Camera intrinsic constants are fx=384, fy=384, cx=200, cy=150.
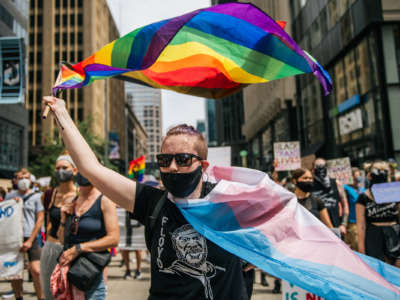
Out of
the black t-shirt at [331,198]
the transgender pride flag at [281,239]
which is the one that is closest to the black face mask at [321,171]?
the black t-shirt at [331,198]

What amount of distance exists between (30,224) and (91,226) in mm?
3565

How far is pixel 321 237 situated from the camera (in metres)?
1.95

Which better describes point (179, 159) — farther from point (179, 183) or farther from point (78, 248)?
point (78, 248)

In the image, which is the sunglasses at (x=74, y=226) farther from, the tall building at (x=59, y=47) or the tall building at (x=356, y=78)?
the tall building at (x=59, y=47)

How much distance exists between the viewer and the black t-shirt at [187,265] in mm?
1854

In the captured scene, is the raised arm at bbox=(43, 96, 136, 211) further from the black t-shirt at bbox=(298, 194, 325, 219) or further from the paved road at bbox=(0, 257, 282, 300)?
the paved road at bbox=(0, 257, 282, 300)

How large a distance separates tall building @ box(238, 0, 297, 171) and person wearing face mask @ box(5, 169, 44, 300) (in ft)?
56.4

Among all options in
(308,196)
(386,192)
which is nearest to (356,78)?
(308,196)

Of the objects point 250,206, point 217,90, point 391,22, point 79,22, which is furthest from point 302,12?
point 79,22

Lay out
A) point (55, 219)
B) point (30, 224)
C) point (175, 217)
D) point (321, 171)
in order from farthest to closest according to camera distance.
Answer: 1. point (321, 171)
2. point (30, 224)
3. point (55, 219)
4. point (175, 217)

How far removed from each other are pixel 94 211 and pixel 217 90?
1.58 meters

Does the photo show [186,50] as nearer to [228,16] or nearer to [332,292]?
[228,16]

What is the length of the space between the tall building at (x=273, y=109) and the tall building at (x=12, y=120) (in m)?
21.1

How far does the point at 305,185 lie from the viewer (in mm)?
5289
